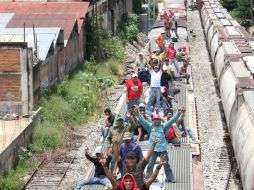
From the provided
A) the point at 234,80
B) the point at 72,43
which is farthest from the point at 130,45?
the point at 234,80

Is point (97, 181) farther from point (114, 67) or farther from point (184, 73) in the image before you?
point (114, 67)

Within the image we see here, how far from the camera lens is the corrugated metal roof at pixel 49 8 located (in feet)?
97.6

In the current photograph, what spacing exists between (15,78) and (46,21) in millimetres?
7932

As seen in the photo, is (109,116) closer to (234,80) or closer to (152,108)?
(152,108)

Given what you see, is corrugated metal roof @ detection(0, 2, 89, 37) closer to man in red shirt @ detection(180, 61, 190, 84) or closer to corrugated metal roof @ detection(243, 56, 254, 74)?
man in red shirt @ detection(180, 61, 190, 84)

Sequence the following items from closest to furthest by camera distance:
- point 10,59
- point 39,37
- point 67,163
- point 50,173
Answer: point 50,173 → point 67,163 → point 10,59 → point 39,37

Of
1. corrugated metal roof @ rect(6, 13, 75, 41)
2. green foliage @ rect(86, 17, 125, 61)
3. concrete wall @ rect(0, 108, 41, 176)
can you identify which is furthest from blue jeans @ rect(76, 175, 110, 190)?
green foliage @ rect(86, 17, 125, 61)

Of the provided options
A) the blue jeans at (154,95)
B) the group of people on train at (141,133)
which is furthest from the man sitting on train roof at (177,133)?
the blue jeans at (154,95)

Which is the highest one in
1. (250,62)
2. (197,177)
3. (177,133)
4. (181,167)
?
(250,62)

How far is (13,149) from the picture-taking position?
54.3 ft

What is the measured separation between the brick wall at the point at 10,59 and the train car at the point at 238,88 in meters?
6.39

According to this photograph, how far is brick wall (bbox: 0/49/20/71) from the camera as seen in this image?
19609 millimetres

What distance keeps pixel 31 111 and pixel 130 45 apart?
771 inches

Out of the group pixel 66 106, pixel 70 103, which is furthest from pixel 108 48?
pixel 66 106
